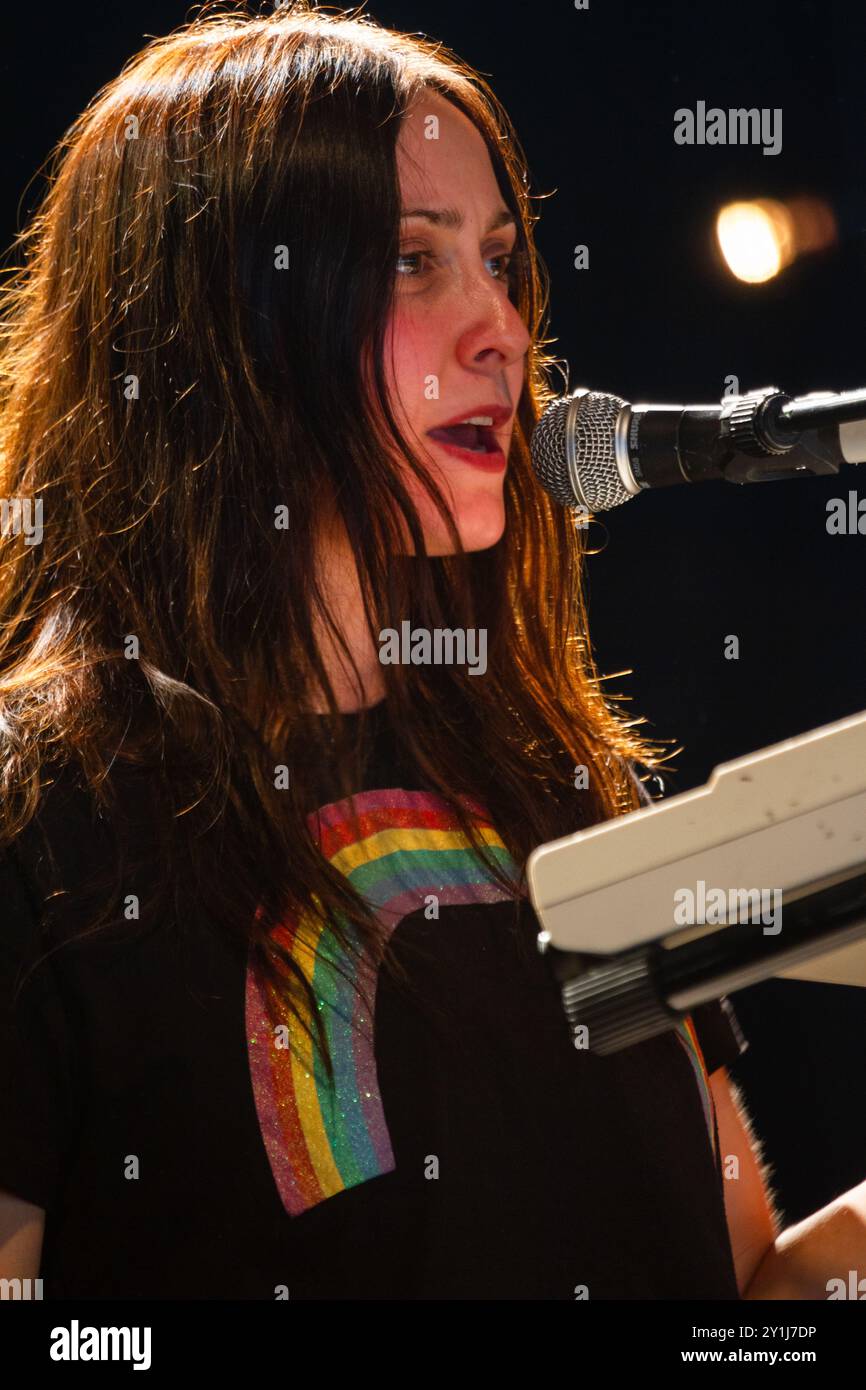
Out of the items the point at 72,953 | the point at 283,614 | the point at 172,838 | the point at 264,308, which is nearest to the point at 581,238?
the point at 264,308

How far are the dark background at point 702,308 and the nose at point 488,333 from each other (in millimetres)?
383

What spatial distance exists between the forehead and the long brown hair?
1cm

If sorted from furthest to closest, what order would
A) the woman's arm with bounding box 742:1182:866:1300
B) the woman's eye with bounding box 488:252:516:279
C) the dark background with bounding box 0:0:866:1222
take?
the dark background with bounding box 0:0:866:1222
the woman's eye with bounding box 488:252:516:279
the woman's arm with bounding box 742:1182:866:1300

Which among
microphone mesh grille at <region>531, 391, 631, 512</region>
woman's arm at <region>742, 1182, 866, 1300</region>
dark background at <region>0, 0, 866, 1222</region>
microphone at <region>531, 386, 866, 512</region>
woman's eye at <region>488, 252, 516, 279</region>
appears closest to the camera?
microphone at <region>531, 386, 866, 512</region>

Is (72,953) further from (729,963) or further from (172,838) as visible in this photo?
(729,963)

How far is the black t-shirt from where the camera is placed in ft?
2.79

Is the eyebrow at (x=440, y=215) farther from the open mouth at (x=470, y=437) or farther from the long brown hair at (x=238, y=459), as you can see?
the open mouth at (x=470, y=437)

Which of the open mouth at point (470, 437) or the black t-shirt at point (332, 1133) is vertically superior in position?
the open mouth at point (470, 437)

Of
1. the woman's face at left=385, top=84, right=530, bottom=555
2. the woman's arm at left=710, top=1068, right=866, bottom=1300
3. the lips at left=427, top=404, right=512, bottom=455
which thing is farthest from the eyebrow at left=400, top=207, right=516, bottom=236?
the woman's arm at left=710, top=1068, right=866, bottom=1300

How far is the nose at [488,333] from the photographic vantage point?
1030 mm

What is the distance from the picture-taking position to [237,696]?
1.00m

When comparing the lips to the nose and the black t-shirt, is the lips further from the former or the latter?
the black t-shirt

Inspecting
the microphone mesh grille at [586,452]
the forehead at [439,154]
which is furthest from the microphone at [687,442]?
the forehead at [439,154]
